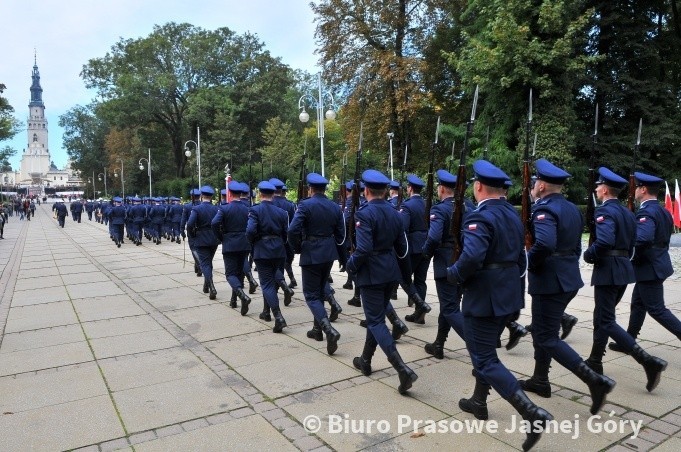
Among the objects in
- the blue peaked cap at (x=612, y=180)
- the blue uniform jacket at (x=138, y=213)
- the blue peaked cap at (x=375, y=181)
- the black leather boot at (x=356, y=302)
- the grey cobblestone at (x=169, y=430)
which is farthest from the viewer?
the blue uniform jacket at (x=138, y=213)

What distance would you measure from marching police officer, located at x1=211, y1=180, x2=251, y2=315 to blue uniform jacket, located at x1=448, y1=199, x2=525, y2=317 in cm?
499

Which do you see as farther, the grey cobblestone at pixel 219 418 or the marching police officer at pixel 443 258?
the marching police officer at pixel 443 258

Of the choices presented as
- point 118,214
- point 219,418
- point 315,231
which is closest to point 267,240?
point 315,231

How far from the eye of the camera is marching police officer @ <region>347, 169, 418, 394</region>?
194 inches

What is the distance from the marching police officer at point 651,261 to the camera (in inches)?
205

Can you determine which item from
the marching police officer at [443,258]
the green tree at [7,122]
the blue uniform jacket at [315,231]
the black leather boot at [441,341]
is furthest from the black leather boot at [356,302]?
the green tree at [7,122]

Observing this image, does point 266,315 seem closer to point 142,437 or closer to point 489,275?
point 142,437

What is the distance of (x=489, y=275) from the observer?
3.94 m

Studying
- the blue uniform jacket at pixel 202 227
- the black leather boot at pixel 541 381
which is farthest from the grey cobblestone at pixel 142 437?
the blue uniform jacket at pixel 202 227

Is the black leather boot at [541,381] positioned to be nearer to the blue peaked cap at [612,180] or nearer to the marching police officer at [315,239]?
the blue peaked cap at [612,180]

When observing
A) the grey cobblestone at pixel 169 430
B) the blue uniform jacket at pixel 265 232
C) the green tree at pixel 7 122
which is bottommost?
the grey cobblestone at pixel 169 430

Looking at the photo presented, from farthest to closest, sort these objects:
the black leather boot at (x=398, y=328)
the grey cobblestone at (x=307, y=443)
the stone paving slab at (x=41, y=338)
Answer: the stone paving slab at (x=41, y=338) → the black leather boot at (x=398, y=328) → the grey cobblestone at (x=307, y=443)

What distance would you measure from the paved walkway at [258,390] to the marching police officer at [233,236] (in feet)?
2.00

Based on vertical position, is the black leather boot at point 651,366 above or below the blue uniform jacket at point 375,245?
below
